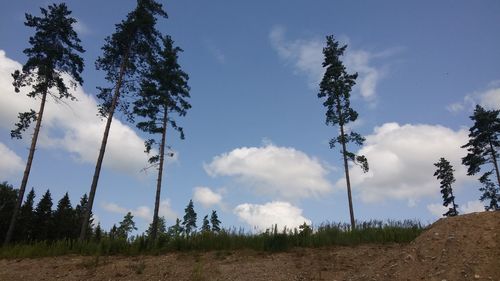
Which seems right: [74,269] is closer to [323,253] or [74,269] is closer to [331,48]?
[323,253]

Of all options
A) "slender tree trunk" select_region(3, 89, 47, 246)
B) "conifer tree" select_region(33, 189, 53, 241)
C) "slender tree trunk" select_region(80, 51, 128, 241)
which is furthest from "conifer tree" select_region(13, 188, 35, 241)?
"slender tree trunk" select_region(80, 51, 128, 241)

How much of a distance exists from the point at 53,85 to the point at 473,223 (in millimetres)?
22767

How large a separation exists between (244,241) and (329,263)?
3588 millimetres

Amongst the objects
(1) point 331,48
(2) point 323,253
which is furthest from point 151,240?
(1) point 331,48

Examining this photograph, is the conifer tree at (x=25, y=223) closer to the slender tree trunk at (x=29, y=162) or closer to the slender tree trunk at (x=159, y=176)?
the slender tree trunk at (x=29, y=162)

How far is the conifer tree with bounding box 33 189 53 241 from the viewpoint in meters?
53.7

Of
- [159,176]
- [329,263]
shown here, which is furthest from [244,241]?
[159,176]

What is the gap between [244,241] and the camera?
1464 centimetres

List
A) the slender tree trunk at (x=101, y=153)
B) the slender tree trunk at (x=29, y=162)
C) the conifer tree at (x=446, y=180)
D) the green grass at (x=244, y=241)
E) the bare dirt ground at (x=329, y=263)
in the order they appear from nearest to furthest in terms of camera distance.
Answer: the bare dirt ground at (x=329, y=263), the green grass at (x=244, y=241), the slender tree trunk at (x=101, y=153), the slender tree trunk at (x=29, y=162), the conifer tree at (x=446, y=180)

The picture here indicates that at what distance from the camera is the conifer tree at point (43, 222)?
53688mm

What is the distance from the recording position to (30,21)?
2352 cm

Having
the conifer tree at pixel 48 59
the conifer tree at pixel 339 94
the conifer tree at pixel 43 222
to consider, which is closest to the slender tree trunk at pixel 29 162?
the conifer tree at pixel 48 59

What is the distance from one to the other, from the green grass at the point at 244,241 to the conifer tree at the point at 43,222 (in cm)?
4242

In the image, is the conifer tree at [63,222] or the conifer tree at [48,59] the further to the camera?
the conifer tree at [63,222]
